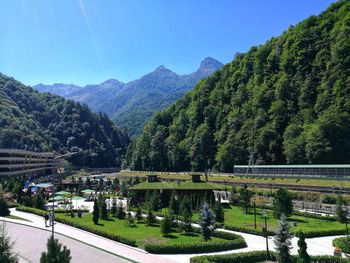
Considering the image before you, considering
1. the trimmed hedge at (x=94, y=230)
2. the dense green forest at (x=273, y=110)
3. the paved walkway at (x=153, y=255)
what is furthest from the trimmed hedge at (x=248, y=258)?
the dense green forest at (x=273, y=110)

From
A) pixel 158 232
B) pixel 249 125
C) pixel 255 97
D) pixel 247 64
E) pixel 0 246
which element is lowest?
pixel 158 232

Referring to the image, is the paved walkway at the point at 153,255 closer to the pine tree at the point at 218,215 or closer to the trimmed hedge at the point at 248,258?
the trimmed hedge at the point at 248,258

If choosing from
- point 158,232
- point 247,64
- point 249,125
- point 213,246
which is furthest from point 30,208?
point 247,64

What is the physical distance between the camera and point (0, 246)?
2269 cm

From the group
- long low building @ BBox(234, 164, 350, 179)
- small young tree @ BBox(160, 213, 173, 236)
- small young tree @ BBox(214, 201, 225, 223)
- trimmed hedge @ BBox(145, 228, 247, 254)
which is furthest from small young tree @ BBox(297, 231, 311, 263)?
long low building @ BBox(234, 164, 350, 179)

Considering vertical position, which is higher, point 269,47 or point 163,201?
point 269,47

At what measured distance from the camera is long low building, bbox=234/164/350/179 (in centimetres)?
7369

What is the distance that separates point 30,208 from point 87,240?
24.0 meters

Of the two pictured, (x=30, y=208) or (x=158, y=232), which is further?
(x=30, y=208)

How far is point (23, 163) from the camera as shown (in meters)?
131

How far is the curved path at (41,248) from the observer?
103 ft

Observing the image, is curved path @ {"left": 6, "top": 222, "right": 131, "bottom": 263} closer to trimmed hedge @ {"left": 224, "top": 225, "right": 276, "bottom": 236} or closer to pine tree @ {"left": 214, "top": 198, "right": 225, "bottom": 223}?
trimmed hedge @ {"left": 224, "top": 225, "right": 276, "bottom": 236}

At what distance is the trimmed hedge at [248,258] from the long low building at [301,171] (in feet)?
148

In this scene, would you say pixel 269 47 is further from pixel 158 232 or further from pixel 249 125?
pixel 158 232
